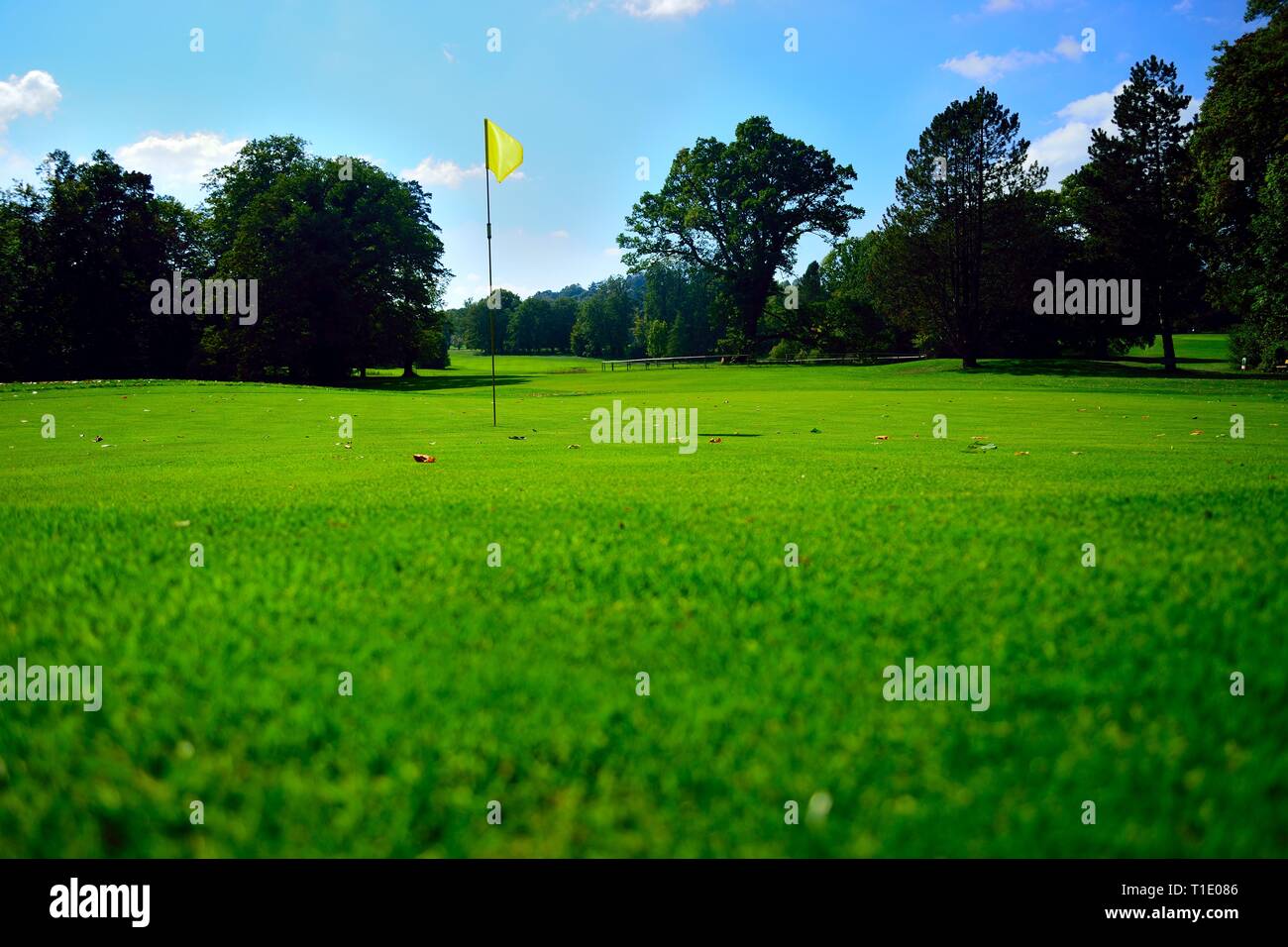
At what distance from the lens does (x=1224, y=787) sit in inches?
84.1

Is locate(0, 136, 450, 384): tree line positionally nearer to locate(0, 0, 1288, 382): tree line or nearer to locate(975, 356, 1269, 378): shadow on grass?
locate(0, 0, 1288, 382): tree line

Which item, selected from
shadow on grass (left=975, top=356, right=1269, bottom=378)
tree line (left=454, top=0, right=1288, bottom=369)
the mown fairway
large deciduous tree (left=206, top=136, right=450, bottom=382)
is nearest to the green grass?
tree line (left=454, top=0, right=1288, bottom=369)

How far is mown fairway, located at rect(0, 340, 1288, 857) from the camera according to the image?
6.73ft

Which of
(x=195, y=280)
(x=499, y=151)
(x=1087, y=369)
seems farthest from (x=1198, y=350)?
(x=195, y=280)

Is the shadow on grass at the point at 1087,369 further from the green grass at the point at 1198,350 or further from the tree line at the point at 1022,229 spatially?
the green grass at the point at 1198,350

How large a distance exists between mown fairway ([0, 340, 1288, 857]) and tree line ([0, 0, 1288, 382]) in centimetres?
3707

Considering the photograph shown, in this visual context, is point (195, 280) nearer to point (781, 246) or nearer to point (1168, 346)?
point (781, 246)

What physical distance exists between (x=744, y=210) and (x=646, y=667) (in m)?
65.2

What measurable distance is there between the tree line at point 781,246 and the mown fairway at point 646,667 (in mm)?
37075

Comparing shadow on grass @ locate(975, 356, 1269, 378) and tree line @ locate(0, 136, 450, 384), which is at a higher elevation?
tree line @ locate(0, 136, 450, 384)

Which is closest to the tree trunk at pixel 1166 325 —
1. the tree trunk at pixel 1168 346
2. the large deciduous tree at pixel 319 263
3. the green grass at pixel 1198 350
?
the tree trunk at pixel 1168 346

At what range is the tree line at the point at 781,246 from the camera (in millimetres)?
39906
